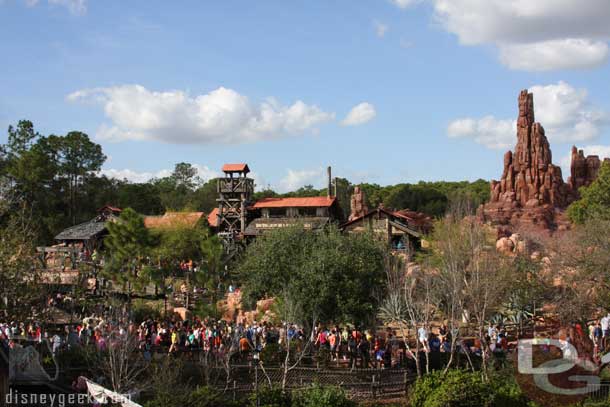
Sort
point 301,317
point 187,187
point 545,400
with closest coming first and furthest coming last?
point 545,400
point 301,317
point 187,187

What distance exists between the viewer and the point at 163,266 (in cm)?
4119

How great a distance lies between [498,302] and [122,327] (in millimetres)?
14653

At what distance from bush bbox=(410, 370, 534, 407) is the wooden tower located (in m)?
37.4

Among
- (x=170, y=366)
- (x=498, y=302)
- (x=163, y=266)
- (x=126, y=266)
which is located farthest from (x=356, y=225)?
(x=170, y=366)

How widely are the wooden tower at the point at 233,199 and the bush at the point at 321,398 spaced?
37125mm

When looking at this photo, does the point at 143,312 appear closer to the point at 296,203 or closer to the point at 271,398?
the point at 271,398

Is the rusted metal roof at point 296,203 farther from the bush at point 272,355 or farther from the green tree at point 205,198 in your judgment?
the bush at point 272,355

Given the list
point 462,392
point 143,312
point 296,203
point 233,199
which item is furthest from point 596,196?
point 462,392

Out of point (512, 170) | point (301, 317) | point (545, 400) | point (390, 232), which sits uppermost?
point (512, 170)

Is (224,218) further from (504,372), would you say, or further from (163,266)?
(504,372)

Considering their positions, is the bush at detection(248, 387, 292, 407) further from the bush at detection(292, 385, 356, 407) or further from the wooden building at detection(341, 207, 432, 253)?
the wooden building at detection(341, 207, 432, 253)

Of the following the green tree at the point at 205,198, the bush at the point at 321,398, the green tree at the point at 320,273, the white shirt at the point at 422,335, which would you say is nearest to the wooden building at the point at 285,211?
the green tree at the point at 320,273

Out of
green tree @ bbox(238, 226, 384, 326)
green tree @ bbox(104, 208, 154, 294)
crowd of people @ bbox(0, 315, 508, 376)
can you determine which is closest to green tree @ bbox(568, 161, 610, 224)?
green tree @ bbox(238, 226, 384, 326)

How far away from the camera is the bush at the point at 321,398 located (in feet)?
52.4
